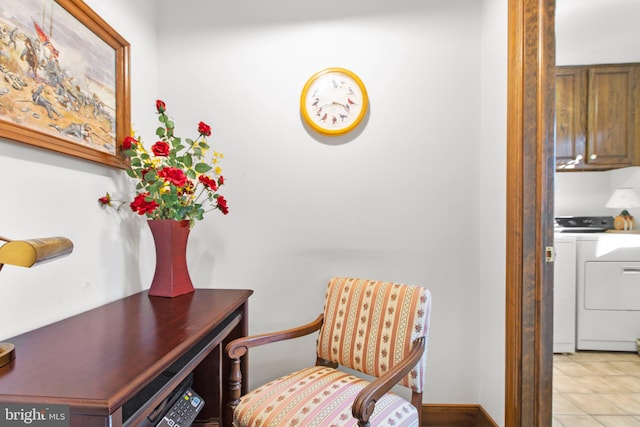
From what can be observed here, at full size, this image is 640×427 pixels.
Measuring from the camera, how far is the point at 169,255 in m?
1.35

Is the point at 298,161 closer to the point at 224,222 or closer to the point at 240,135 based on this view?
the point at 240,135

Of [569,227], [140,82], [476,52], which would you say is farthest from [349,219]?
[569,227]

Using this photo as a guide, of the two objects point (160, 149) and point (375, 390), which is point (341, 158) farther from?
point (375, 390)

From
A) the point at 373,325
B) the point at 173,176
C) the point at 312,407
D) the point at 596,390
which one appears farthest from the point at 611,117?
the point at 173,176

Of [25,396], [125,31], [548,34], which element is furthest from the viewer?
[125,31]

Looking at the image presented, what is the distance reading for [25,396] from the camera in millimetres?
607

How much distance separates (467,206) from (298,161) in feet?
3.08

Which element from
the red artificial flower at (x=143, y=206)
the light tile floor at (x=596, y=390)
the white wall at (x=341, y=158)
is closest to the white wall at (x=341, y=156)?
the white wall at (x=341, y=158)

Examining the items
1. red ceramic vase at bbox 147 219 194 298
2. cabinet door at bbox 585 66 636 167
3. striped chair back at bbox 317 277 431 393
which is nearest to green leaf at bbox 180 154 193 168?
red ceramic vase at bbox 147 219 194 298

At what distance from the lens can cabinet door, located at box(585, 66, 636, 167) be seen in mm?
2814

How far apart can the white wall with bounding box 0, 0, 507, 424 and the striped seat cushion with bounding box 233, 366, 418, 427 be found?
512mm

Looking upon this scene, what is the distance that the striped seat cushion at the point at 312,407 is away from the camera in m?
1.08

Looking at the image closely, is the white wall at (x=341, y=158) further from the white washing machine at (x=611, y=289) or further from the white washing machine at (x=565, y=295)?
the white washing machine at (x=611, y=289)
